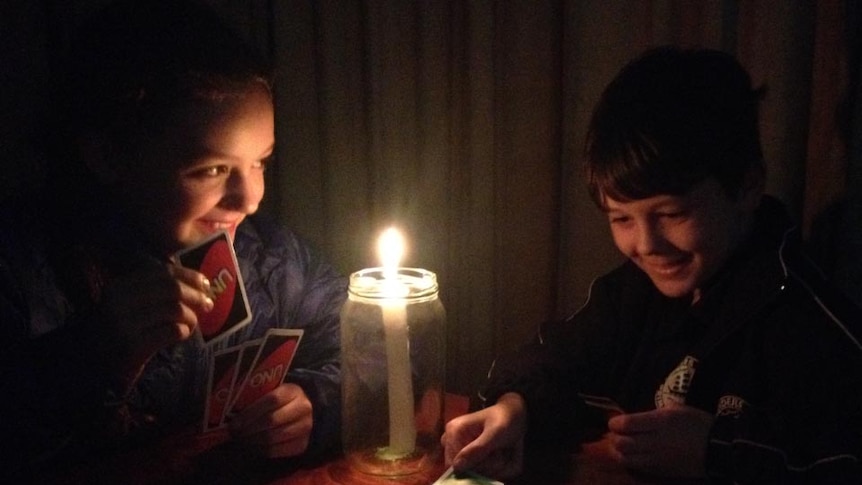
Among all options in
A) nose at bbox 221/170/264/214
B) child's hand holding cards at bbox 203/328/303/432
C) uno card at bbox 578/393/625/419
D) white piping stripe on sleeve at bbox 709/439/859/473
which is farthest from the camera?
uno card at bbox 578/393/625/419

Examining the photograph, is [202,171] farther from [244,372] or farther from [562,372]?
[562,372]

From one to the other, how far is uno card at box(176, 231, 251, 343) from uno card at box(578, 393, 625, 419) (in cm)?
52

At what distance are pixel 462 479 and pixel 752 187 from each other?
0.54 metres

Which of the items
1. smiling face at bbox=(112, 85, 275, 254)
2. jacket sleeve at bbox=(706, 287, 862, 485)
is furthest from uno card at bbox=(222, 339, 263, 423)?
jacket sleeve at bbox=(706, 287, 862, 485)

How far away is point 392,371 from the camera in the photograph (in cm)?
85

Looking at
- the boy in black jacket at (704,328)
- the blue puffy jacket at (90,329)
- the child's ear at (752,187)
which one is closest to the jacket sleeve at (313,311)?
the blue puffy jacket at (90,329)

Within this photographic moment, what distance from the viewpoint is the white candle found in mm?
836

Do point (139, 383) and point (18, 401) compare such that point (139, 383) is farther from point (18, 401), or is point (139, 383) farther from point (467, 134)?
point (467, 134)

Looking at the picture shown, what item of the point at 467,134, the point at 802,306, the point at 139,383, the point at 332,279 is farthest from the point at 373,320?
the point at 802,306

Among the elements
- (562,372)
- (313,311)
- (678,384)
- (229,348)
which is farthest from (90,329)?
(678,384)

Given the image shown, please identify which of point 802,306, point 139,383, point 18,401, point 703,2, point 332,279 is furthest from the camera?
point 332,279

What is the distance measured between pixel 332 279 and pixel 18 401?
0.54 meters

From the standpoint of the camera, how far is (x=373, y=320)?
110cm

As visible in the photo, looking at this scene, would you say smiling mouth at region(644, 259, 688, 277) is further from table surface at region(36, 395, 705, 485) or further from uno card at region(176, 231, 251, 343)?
uno card at region(176, 231, 251, 343)
